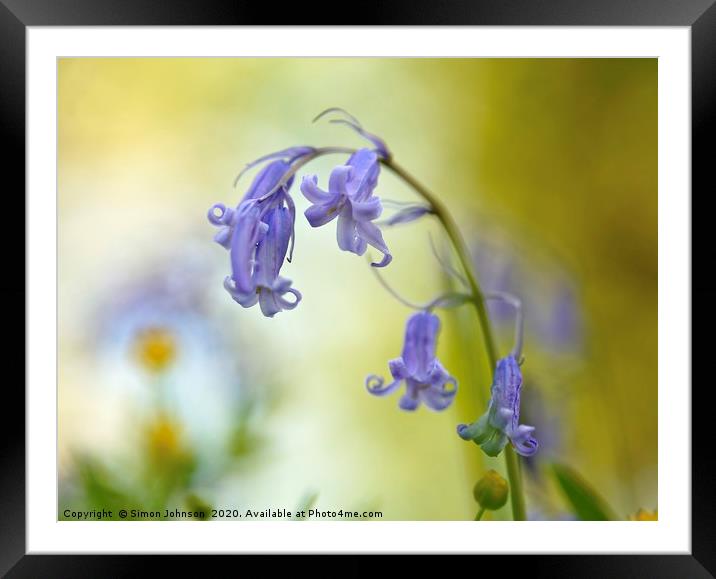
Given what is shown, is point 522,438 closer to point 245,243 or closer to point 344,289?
point 245,243

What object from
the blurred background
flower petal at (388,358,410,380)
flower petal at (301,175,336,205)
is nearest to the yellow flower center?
the blurred background

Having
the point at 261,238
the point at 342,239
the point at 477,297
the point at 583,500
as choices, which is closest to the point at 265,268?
the point at 261,238

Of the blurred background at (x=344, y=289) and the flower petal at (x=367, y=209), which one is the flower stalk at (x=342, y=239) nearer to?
the flower petal at (x=367, y=209)

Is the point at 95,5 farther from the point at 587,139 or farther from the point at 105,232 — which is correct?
the point at 587,139

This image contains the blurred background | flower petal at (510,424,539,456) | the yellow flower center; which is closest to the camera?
flower petal at (510,424,539,456)

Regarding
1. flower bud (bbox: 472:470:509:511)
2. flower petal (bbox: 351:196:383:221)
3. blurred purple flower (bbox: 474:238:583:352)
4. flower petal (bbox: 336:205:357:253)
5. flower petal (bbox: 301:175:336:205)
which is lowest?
flower bud (bbox: 472:470:509:511)

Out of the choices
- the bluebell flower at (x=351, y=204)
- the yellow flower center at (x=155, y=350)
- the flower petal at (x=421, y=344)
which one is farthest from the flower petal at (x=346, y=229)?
the yellow flower center at (x=155, y=350)

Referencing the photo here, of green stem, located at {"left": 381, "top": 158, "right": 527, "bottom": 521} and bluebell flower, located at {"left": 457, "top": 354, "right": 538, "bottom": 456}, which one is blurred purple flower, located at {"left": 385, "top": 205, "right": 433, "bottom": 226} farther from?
bluebell flower, located at {"left": 457, "top": 354, "right": 538, "bottom": 456}
